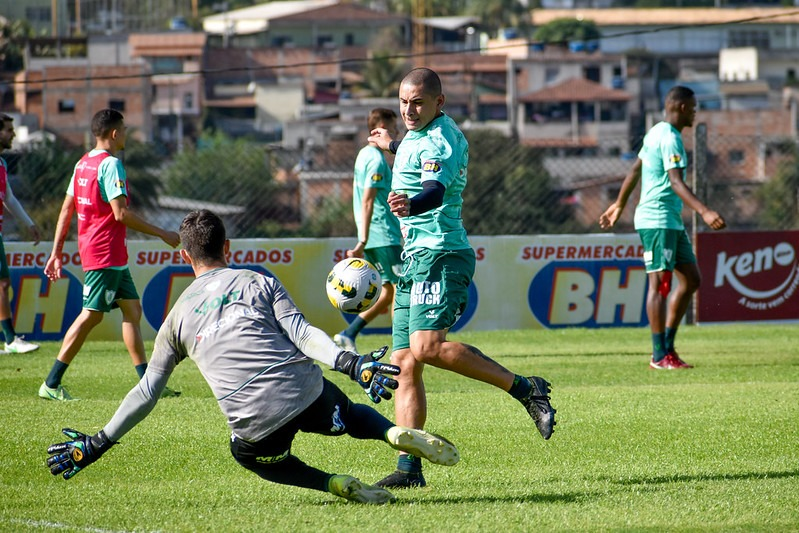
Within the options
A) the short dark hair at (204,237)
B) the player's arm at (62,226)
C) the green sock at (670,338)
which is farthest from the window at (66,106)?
the short dark hair at (204,237)

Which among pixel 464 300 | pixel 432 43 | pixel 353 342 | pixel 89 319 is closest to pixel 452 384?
pixel 353 342

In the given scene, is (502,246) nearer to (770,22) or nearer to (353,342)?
(353,342)

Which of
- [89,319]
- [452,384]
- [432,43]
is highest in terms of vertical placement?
[432,43]

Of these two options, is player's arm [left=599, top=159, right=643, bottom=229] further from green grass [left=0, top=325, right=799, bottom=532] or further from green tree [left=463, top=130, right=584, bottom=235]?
green tree [left=463, top=130, right=584, bottom=235]

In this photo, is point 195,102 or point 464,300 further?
point 195,102

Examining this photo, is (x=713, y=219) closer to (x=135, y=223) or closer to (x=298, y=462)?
(x=135, y=223)

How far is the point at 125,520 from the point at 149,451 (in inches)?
65.9

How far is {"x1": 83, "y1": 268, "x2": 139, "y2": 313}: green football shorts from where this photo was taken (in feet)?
30.5

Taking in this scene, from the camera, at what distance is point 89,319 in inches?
362

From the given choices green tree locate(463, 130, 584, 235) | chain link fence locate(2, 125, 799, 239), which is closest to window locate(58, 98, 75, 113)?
chain link fence locate(2, 125, 799, 239)

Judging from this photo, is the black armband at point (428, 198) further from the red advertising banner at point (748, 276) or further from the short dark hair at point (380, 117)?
the red advertising banner at point (748, 276)

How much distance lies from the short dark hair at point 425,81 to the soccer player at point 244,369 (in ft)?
4.67

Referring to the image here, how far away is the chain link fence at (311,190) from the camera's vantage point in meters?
18.0

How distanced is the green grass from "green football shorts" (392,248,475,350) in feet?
2.77
